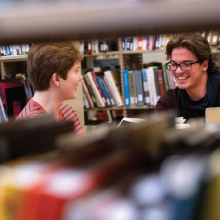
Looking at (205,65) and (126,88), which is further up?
(205,65)

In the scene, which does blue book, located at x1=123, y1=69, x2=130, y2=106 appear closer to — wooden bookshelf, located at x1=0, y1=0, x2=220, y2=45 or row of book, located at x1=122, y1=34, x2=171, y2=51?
row of book, located at x1=122, y1=34, x2=171, y2=51

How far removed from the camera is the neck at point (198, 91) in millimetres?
1888

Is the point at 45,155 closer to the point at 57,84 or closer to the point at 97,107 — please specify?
the point at 57,84

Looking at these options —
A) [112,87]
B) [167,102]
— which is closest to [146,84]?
[112,87]

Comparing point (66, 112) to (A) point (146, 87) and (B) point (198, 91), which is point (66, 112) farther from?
(A) point (146, 87)

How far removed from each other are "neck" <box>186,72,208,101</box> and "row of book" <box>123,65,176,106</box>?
1.04 meters

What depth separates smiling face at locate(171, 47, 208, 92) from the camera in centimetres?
184

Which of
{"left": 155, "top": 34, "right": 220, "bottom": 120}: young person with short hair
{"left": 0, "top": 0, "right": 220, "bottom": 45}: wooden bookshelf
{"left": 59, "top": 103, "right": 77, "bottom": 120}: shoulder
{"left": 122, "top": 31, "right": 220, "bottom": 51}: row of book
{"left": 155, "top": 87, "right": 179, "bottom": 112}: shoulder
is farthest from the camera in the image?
{"left": 122, "top": 31, "right": 220, "bottom": 51}: row of book

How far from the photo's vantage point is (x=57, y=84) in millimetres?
1569

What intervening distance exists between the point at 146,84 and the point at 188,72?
3.81 feet

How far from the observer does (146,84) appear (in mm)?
2996

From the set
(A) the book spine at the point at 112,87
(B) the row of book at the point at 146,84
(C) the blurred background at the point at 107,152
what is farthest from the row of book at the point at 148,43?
(C) the blurred background at the point at 107,152

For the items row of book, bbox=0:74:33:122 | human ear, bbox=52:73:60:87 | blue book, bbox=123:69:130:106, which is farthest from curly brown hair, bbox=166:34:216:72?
row of book, bbox=0:74:33:122

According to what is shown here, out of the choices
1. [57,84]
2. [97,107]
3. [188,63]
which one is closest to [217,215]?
[57,84]
